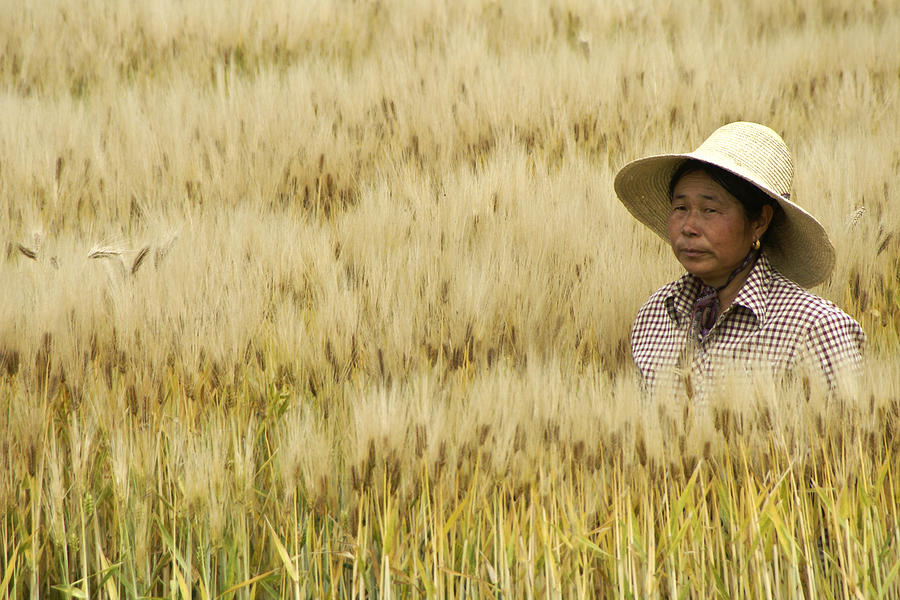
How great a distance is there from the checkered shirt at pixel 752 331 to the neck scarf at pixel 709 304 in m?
0.03

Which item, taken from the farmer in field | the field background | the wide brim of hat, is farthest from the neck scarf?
the field background

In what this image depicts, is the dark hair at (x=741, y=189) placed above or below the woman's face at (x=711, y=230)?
above

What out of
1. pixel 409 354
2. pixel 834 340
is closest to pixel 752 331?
pixel 834 340

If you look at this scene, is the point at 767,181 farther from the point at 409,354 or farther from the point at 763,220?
the point at 409,354

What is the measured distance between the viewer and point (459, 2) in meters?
7.23

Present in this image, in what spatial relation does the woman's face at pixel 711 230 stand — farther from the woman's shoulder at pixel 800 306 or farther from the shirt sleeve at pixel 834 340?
the shirt sleeve at pixel 834 340

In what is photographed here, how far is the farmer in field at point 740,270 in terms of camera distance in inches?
103

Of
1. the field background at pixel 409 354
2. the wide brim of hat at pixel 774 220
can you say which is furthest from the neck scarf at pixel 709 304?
the field background at pixel 409 354

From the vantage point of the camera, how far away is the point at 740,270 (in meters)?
2.82

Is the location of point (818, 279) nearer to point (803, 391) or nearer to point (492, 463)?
point (803, 391)

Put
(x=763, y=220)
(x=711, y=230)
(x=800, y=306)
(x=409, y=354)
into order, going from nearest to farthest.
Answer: (x=409, y=354)
(x=800, y=306)
(x=711, y=230)
(x=763, y=220)

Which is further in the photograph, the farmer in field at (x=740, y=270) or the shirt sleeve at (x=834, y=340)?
the farmer in field at (x=740, y=270)

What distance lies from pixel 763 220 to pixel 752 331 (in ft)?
1.18

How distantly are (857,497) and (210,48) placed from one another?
5.33 metres
